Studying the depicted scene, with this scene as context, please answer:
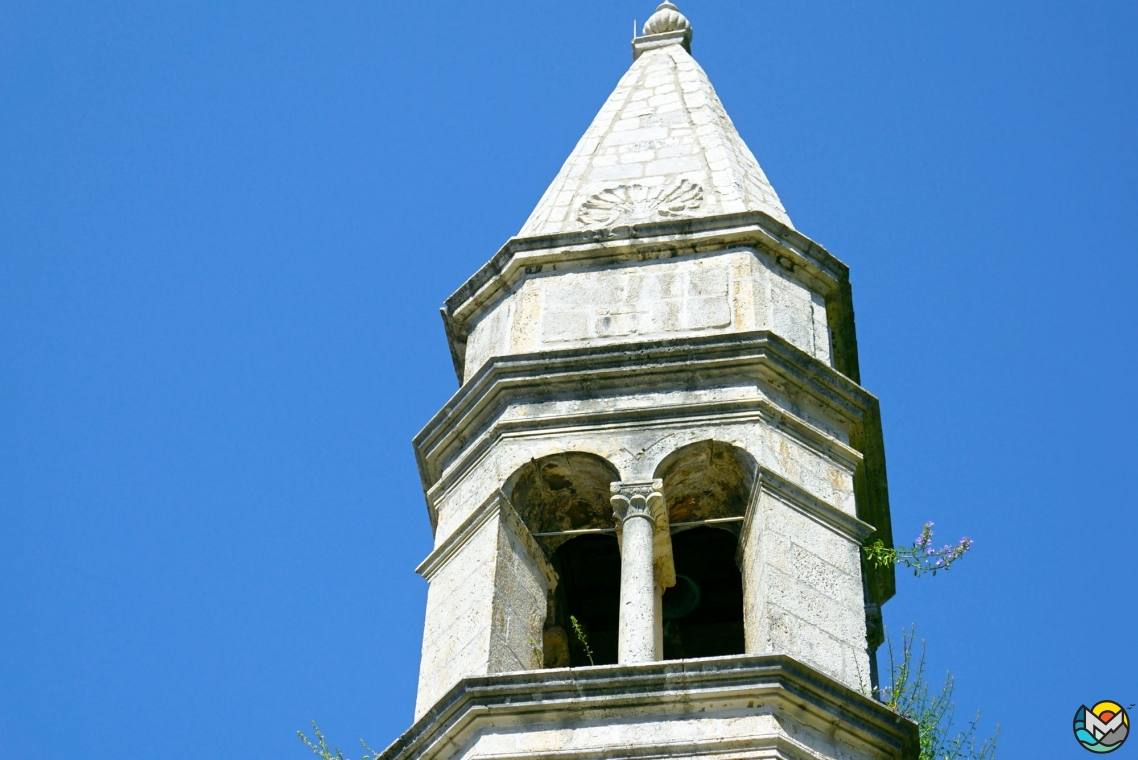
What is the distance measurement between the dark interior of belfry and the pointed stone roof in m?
1.92

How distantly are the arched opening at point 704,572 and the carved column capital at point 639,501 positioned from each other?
351mm

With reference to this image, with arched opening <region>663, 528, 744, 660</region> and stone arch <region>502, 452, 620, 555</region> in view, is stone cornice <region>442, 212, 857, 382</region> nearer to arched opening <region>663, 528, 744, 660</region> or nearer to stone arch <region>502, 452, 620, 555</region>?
arched opening <region>663, 528, 744, 660</region>

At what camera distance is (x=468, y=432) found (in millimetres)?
13633

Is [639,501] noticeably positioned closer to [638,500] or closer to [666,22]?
[638,500]

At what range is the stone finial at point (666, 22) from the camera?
18.0 metres

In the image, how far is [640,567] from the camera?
40.0 ft

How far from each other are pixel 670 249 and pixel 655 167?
1100mm

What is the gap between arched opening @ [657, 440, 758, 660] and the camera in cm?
1298

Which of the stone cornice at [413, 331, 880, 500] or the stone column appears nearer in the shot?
the stone column

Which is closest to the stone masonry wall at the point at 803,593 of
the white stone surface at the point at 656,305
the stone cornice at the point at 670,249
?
the white stone surface at the point at 656,305

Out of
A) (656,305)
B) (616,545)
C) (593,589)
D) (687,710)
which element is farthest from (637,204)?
(687,710)

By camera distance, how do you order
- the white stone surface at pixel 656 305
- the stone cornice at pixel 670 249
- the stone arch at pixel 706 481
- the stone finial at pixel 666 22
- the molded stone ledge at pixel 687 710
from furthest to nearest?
the stone finial at pixel 666 22 < the stone cornice at pixel 670 249 < the white stone surface at pixel 656 305 < the stone arch at pixel 706 481 < the molded stone ledge at pixel 687 710

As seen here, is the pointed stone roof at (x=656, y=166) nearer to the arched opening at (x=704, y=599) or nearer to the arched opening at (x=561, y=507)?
the arched opening at (x=704, y=599)

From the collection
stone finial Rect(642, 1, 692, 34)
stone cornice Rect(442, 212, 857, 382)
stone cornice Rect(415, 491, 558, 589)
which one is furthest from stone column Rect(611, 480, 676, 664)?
stone finial Rect(642, 1, 692, 34)
